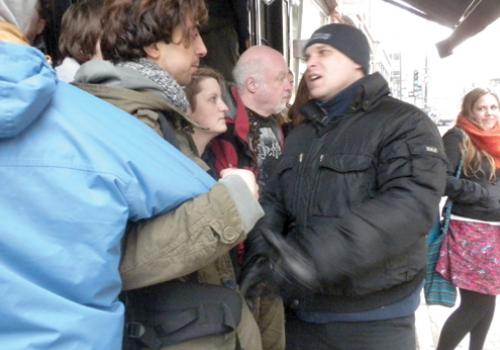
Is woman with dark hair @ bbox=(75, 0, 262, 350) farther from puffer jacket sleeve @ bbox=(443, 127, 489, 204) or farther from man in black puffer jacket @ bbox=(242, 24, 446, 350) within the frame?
puffer jacket sleeve @ bbox=(443, 127, 489, 204)

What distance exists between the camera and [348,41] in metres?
1.82

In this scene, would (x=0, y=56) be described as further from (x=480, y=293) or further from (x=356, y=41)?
(x=480, y=293)

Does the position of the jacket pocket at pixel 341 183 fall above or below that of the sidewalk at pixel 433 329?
above

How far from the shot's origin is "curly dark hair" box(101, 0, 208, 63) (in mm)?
1370

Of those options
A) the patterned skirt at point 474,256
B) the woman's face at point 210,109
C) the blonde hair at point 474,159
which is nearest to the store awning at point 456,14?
the blonde hair at point 474,159

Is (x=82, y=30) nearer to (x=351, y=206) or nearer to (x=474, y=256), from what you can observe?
(x=351, y=206)

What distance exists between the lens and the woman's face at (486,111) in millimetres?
3324

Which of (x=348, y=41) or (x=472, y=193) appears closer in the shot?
(x=348, y=41)

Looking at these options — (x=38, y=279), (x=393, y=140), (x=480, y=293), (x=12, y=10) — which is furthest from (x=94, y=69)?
(x=480, y=293)

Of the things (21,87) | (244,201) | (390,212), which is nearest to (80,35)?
(21,87)

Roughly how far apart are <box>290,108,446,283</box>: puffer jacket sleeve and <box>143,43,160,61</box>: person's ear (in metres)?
0.68

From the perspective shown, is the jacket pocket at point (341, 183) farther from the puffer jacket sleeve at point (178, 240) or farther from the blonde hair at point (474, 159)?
the blonde hair at point (474, 159)

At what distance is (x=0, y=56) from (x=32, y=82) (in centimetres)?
8

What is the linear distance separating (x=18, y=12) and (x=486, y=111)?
9.71 feet
